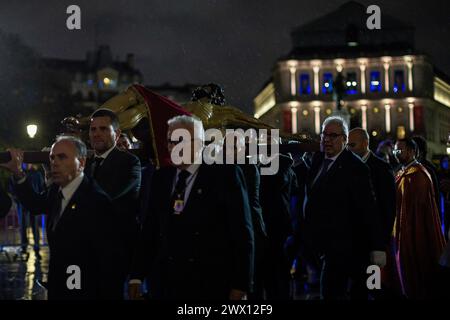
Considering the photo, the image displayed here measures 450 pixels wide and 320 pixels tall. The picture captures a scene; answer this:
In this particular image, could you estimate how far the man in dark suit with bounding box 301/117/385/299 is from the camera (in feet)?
22.5

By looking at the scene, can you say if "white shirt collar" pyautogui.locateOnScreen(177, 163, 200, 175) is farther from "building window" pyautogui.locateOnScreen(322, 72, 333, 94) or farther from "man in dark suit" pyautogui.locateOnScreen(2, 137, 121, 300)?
"building window" pyautogui.locateOnScreen(322, 72, 333, 94)

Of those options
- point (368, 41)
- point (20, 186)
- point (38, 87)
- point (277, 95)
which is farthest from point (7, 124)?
point (368, 41)

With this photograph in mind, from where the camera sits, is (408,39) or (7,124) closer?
(7,124)

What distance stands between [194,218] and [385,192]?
10.4 feet

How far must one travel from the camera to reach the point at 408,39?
117000mm

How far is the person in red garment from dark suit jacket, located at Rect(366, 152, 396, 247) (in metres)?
1.22

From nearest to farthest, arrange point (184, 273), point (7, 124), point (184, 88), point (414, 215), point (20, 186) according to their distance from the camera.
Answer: point (184, 273)
point (20, 186)
point (414, 215)
point (7, 124)
point (184, 88)

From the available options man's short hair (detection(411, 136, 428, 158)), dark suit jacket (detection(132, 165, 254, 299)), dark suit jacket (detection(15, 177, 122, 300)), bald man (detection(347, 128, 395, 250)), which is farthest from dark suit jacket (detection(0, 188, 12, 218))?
man's short hair (detection(411, 136, 428, 158))

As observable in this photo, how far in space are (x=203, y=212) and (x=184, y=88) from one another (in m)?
120

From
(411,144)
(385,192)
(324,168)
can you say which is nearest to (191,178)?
(324,168)

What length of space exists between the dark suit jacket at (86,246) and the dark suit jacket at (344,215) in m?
1.92

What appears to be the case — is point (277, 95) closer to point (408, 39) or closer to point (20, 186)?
point (408, 39)

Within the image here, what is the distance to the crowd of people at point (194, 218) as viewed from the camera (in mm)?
5215
